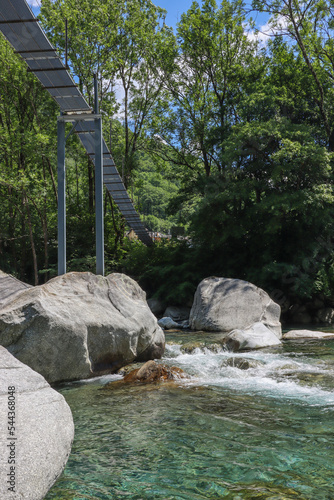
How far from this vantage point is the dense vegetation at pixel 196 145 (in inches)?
684

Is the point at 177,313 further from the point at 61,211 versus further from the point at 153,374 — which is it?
the point at 153,374

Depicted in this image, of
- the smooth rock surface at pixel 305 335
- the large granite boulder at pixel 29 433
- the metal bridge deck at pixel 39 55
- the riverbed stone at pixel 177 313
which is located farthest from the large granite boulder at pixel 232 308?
the large granite boulder at pixel 29 433

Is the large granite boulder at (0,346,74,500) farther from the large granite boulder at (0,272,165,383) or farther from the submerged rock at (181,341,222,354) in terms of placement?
the submerged rock at (181,341,222,354)

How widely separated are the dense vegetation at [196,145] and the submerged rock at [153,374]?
10.2 m

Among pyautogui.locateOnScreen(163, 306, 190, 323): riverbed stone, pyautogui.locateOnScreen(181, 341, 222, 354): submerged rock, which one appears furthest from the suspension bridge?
pyautogui.locateOnScreen(163, 306, 190, 323): riverbed stone

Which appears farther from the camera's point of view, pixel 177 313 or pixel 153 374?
pixel 177 313

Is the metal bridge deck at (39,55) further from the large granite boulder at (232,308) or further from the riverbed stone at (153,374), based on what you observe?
the riverbed stone at (153,374)

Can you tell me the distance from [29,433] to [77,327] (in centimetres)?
368

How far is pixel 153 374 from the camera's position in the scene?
697 centimetres

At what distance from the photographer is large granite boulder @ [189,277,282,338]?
12.8m

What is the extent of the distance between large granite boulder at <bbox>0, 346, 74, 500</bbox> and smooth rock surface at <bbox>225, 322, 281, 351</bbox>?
7.13m

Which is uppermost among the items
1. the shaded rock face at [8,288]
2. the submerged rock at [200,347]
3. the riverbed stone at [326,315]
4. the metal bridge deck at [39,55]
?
the metal bridge deck at [39,55]

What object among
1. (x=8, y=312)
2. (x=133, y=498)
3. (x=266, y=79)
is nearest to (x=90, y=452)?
(x=133, y=498)

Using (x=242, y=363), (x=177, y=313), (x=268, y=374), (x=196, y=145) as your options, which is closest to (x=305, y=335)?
(x=242, y=363)
